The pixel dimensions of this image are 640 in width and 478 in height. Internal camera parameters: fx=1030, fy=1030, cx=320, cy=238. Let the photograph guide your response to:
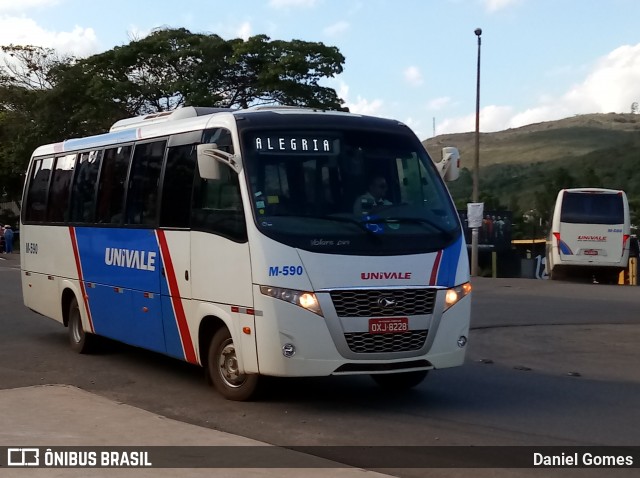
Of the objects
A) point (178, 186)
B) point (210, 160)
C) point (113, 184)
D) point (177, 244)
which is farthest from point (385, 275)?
point (113, 184)

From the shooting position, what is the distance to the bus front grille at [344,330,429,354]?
30.7 feet

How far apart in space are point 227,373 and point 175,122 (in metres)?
3.07

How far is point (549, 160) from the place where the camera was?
116 meters

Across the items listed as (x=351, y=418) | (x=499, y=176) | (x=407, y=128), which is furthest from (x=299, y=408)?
(x=499, y=176)

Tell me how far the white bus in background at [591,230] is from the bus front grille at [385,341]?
22.4 metres

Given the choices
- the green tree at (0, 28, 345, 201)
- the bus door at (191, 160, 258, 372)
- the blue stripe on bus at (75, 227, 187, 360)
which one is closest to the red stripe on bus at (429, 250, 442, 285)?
the bus door at (191, 160, 258, 372)

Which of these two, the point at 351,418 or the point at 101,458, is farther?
the point at 351,418

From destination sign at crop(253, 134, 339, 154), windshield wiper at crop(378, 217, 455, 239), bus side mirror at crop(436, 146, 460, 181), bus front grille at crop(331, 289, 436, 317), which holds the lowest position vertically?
bus front grille at crop(331, 289, 436, 317)

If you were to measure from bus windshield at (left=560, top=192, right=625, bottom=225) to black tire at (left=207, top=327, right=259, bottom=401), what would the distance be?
22.4 m

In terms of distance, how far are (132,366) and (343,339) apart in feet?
14.3

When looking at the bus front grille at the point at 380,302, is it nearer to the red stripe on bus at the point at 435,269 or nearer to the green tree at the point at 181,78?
the red stripe on bus at the point at 435,269

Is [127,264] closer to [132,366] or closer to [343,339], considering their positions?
[132,366]

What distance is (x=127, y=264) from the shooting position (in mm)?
12102

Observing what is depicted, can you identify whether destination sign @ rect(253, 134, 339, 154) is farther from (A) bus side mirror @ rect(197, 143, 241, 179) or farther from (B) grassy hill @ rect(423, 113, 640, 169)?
(B) grassy hill @ rect(423, 113, 640, 169)
